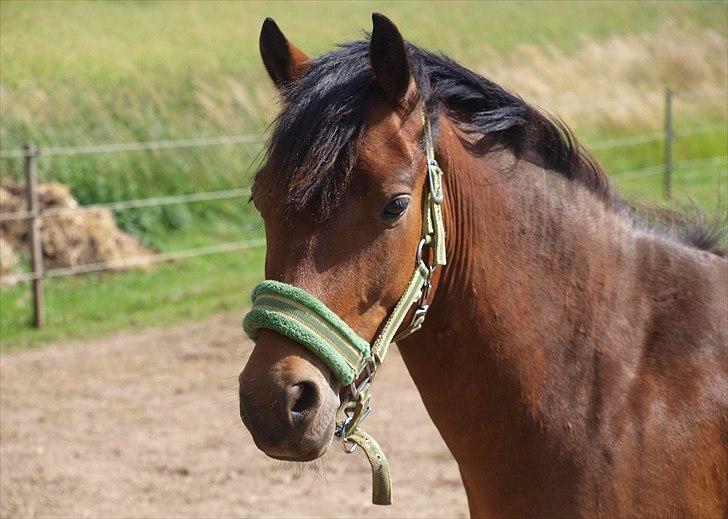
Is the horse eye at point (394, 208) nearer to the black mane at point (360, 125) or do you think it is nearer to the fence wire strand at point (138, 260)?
the black mane at point (360, 125)

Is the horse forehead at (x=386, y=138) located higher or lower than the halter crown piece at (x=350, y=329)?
higher

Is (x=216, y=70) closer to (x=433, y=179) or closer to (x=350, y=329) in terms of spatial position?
(x=433, y=179)

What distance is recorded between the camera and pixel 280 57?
2.57 metres

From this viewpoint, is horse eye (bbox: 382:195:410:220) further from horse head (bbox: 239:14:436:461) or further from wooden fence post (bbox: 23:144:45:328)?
wooden fence post (bbox: 23:144:45:328)

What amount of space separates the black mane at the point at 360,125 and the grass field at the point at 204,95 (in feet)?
7.29

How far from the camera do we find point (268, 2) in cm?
1728

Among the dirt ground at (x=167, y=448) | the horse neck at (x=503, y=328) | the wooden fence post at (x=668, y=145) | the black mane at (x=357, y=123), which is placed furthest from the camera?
the wooden fence post at (x=668, y=145)

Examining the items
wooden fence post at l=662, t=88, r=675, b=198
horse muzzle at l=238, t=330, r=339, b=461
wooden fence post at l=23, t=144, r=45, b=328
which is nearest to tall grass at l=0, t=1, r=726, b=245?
wooden fence post at l=662, t=88, r=675, b=198

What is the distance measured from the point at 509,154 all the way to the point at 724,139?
12961 mm

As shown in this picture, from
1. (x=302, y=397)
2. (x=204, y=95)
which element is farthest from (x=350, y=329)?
(x=204, y=95)

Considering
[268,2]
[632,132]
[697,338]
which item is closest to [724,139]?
[632,132]

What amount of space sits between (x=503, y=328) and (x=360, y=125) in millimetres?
653

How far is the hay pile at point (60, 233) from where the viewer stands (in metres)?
8.37

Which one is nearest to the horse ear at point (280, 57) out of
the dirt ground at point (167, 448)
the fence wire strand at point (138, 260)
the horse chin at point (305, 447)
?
the horse chin at point (305, 447)
